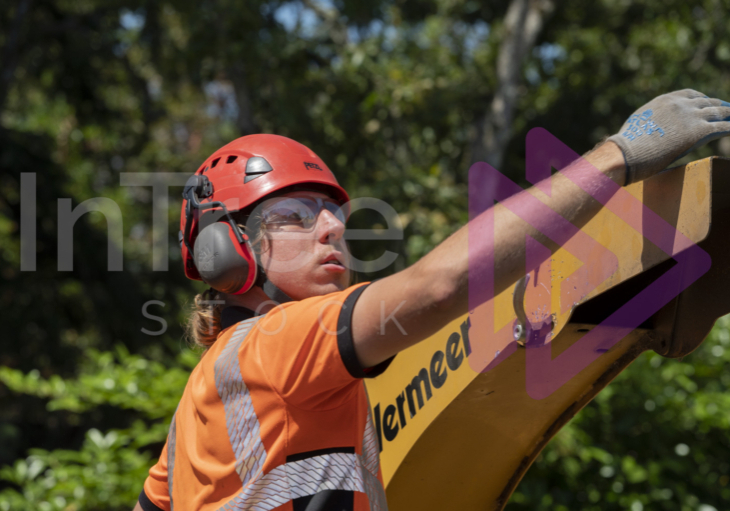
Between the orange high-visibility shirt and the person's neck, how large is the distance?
0.14 m

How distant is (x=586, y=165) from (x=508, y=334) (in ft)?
1.53

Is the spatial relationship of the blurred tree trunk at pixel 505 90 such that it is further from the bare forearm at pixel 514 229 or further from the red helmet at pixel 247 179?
the bare forearm at pixel 514 229

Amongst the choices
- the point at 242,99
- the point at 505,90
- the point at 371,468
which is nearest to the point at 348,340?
the point at 371,468

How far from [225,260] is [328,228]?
0.27m

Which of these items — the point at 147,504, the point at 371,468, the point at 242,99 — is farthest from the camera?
the point at 242,99

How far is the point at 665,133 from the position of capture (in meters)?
1.15

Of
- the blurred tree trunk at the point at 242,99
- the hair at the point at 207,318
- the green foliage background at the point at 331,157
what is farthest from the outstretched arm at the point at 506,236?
the blurred tree trunk at the point at 242,99

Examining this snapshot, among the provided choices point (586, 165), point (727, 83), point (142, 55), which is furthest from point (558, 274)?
point (142, 55)

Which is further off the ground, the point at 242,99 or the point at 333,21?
the point at 333,21

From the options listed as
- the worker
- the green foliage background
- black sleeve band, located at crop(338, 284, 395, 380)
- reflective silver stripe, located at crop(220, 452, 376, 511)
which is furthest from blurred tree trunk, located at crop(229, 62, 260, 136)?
black sleeve band, located at crop(338, 284, 395, 380)

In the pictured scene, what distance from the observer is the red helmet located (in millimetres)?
1707

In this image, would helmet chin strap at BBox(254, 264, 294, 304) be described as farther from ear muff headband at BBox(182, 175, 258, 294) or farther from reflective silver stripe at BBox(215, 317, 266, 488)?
reflective silver stripe at BBox(215, 317, 266, 488)

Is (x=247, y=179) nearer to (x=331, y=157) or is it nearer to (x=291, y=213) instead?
(x=291, y=213)

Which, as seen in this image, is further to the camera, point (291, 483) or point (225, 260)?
point (225, 260)
